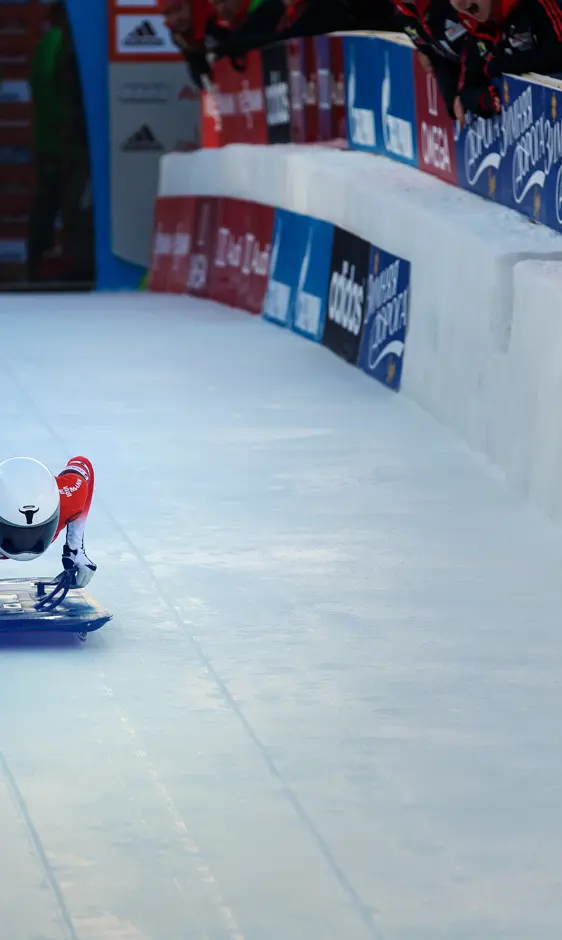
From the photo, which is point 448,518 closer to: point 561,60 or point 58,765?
point 561,60

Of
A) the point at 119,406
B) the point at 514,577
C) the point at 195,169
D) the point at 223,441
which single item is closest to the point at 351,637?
the point at 514,577

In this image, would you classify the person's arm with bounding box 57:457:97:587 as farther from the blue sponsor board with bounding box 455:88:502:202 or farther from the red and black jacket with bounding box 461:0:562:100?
the blue sponsor board with bounding box 455:88:502:202

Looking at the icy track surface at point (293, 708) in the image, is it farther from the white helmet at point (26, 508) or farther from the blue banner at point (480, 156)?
the blue banner at point (480, 156)

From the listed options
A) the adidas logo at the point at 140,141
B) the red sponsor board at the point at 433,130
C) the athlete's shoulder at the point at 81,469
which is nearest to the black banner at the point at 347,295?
the red sponsor board at the point at 433,130

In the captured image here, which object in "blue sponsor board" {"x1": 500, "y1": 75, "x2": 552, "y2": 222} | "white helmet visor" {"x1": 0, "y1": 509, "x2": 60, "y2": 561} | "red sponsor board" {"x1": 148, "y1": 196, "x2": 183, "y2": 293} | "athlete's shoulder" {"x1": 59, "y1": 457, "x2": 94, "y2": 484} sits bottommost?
"red sponsor board" {"x1": 148, "y1": 196, "x2": 183, "y2": 293}

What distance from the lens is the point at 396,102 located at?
416 inches

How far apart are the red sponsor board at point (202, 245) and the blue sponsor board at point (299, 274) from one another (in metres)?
2.16

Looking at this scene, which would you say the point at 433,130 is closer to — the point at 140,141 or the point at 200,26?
the point at 200,26

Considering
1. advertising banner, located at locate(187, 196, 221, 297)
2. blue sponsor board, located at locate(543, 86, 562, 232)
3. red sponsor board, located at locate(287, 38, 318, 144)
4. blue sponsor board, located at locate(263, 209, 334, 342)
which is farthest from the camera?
advertising banner, located at locate(187, 196, 221, 297)

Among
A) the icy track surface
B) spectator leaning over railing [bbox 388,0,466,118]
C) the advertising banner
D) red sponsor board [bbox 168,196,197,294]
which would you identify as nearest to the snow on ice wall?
the icy track surface

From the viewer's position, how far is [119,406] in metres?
9.14

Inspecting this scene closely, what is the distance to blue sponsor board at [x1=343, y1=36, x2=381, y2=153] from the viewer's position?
11117 mm

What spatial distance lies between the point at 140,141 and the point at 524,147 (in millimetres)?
10358

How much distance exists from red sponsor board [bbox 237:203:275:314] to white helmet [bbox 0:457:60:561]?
342 inches
